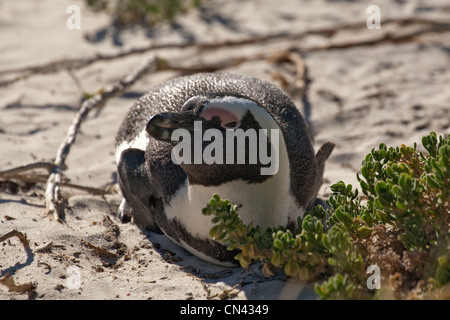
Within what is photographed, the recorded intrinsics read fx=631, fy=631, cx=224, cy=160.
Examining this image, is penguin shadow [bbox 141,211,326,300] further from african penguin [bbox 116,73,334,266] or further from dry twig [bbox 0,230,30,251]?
dry twig [bbox 0,230,30,251]

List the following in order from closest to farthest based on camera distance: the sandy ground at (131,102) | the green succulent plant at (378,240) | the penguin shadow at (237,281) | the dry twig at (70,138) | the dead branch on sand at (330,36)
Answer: the green succulent plant at (378,240) < the penguin shadow at (237,281) < the sandy ground at (131,102) < the dry twig at (70,138) < the dead branch on sand at (330,36)

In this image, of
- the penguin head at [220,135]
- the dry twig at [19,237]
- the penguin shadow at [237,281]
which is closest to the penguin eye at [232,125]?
the penguin head at [220,135]

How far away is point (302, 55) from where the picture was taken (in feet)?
22.1

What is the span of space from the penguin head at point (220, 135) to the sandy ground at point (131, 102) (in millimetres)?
561

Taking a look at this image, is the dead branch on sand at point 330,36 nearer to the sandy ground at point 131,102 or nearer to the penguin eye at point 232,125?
the sandy ground at point 131,102

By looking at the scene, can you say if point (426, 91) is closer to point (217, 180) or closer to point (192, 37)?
point (192, 37)

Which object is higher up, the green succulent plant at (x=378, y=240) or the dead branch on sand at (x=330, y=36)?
the dead branch on sand at (x=330, y=36)

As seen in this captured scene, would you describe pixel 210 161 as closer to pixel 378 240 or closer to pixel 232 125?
pixel 232 125

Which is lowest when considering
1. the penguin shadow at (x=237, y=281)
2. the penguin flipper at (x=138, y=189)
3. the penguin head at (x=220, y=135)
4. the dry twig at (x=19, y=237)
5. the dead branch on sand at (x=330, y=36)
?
the penguin shadow at (x=237, y=281)

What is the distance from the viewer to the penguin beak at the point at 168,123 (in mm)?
3062

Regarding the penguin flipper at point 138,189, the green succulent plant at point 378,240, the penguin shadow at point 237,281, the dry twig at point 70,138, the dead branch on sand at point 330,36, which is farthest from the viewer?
the dead branch on sand at point 330,36

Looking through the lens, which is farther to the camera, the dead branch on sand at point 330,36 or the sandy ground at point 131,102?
the dead branch on sand at point 330,36

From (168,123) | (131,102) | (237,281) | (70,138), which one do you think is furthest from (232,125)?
(131,102)
